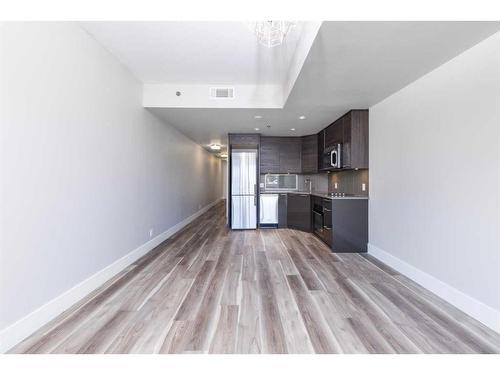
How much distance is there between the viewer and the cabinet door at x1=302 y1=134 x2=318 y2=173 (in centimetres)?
558

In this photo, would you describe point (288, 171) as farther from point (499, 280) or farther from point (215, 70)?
point (499, 280)

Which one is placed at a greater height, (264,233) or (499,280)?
(499,280)

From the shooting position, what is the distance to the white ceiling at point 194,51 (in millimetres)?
2279

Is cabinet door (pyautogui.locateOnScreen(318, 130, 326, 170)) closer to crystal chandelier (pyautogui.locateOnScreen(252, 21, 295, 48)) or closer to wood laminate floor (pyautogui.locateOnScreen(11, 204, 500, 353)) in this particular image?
wood laminate floor (pyautogui.locateOnScreen(11, 204, 500, 353))

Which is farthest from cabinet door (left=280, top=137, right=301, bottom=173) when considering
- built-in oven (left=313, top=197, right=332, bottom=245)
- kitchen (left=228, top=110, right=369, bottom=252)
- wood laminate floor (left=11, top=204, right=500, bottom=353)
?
wood laminate floor (left=11, top=204, right=500, bottom=353)

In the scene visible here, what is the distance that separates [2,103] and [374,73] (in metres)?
3.29

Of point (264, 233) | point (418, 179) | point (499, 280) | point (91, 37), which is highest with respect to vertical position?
point (91, 37)

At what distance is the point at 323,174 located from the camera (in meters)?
5.79

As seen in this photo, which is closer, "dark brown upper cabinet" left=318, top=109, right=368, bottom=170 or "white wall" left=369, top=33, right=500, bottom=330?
"white wall" left=369, top=33, right=500, bottom=330

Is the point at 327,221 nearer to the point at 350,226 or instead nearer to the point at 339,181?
the point at 350,226

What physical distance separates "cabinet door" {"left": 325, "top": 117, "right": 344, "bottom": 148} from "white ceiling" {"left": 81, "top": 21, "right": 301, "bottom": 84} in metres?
1.52

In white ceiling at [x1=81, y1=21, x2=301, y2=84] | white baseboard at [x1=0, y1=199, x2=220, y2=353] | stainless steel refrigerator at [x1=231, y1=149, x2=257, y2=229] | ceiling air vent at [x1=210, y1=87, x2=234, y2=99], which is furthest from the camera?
stainless steel refrigerator at [x1=231, y1=149, x2=257, y2=229]

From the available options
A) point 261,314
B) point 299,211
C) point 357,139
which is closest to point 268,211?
point 299,211
